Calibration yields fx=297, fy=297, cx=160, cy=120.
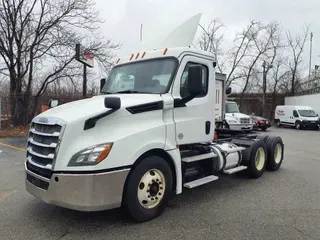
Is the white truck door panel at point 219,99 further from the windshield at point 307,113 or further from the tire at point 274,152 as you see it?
the windshield at point 307,113

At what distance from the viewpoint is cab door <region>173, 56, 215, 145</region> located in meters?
4.91

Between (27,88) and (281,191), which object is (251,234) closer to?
(281,191)

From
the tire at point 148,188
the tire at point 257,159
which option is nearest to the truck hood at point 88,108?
the tire at point 148,188

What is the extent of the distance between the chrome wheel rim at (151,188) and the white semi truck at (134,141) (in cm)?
1

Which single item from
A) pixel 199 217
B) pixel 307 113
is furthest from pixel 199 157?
pixel 307 113

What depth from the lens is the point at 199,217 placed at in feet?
14.9

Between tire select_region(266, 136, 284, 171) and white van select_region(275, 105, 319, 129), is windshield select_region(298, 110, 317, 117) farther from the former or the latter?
tire select_region(266, 136, 284, 171)

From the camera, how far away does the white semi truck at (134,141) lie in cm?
377

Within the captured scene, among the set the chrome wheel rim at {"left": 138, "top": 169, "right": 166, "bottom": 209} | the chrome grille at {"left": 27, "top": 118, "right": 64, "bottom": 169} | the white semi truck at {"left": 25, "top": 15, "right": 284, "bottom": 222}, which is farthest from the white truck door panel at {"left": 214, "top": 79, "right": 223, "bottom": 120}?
the chrome grille at {"left": 27, "top": 118, "right": 64, "bottom": 169}

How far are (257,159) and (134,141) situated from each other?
4.18 m

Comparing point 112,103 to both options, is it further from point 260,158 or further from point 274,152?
point 274,152

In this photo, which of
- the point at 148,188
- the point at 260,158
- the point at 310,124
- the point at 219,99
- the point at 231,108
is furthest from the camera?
the point at 310,124

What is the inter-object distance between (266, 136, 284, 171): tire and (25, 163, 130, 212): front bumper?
5.00 m

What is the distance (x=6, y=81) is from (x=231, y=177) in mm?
19322
